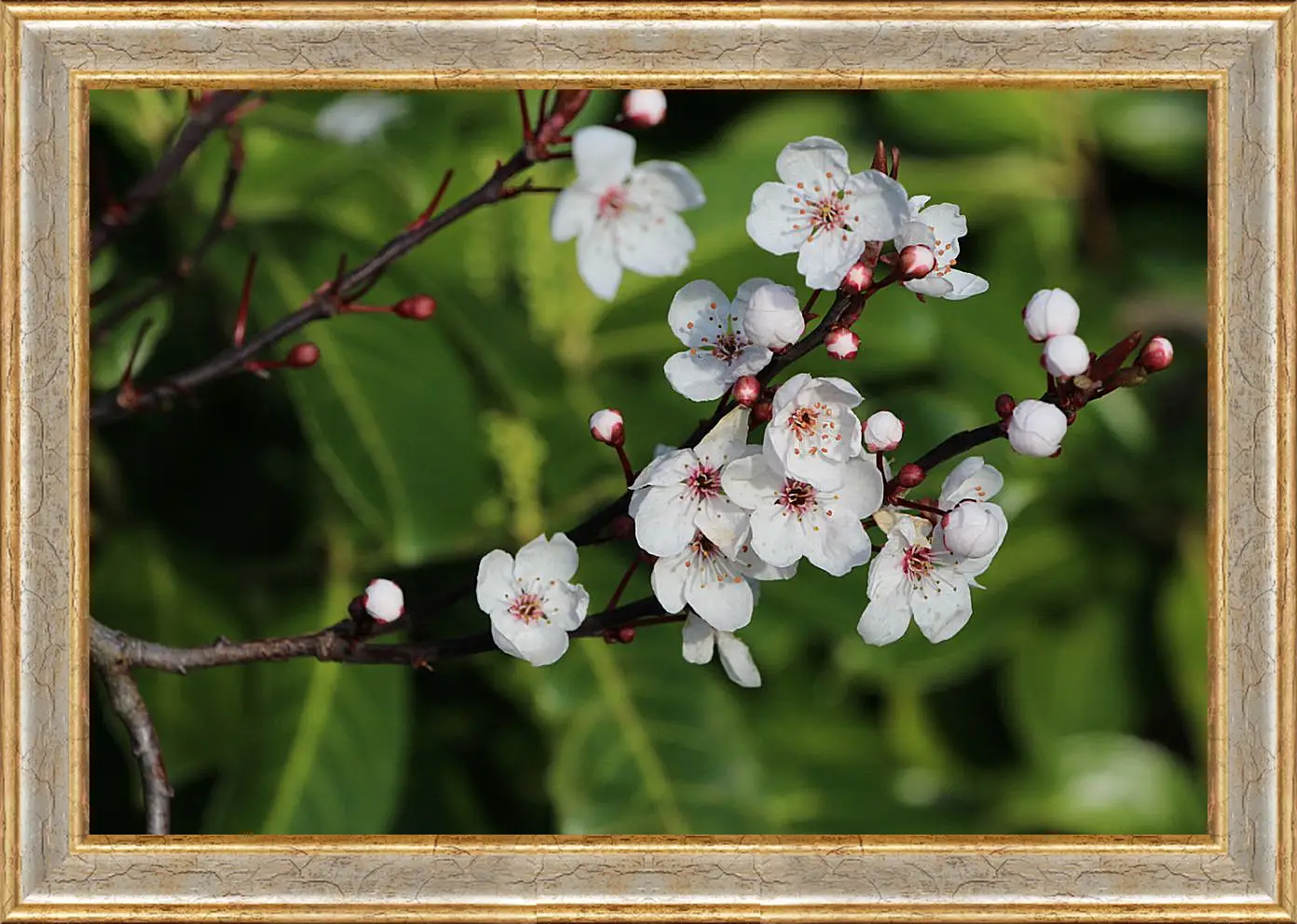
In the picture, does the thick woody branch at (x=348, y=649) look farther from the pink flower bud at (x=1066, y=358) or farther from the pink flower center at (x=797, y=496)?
the pink flower bud at (x=1066, y=358)

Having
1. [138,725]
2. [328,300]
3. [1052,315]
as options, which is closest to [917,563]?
[1052,315]

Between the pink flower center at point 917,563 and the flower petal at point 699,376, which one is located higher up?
the flower petal at point 699,376

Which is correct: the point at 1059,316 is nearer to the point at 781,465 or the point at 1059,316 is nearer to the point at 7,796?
the point at 781,465

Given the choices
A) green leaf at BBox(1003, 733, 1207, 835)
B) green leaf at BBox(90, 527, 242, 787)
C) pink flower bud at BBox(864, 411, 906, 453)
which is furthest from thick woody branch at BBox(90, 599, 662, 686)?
green leaf at BBox(1003, 733, 1207, 835)

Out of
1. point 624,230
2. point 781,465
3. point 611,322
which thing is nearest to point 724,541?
point 781,465

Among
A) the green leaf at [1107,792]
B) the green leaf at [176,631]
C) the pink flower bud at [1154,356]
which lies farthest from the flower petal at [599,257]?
the green leaf at [1107,792]

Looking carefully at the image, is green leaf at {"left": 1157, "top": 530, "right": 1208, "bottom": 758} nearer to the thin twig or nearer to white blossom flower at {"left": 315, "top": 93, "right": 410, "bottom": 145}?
white blossom flower at {"left": 315, "top": 93, "right": 410, "bottom": 145}

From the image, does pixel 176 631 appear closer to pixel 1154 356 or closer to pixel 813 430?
pixel 813 430
